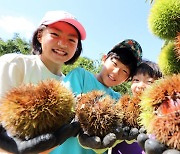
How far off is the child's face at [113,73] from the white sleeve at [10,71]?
50 centimetres

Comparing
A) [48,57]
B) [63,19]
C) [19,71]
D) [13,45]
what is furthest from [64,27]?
[13,45]

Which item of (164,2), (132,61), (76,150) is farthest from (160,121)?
(132,61)

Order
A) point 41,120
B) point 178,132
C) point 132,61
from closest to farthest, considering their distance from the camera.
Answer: point 178,132 < point 41,120 < point 132,61

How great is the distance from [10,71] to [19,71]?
0.18 ft

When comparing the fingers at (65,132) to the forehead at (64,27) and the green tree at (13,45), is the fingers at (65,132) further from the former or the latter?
the green tree at (13,45)

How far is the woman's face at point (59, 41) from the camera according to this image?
1.28m

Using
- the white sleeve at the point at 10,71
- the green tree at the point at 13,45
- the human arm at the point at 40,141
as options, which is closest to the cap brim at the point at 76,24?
the white sleeve at the point at 10,71

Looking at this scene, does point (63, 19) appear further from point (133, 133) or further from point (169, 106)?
point (169, 106)

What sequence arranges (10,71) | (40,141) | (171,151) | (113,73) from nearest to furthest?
(171,151) → (40,141) → (10,71) → (113,73)

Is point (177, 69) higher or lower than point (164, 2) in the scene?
lower

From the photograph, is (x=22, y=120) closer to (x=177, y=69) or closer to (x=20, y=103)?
(x=20, y=103)

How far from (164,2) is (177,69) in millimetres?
192

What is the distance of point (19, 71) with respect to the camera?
4.20 ft

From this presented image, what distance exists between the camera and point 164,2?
81 centimetres
